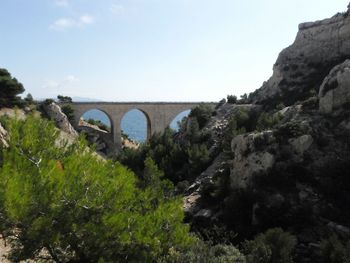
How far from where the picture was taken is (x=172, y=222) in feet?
40.5

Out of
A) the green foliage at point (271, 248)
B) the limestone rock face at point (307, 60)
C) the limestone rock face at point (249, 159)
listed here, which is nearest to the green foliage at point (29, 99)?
the limestone rock face at point (307, 60)

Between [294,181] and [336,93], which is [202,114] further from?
[294,181]

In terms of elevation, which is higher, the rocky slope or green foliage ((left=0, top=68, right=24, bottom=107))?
green foliage ((left=0, top=68, right=24, bottom=107))

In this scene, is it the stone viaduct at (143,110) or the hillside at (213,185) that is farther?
→ the stone viaduct at (143,110)

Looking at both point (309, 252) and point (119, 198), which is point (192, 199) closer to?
point (309, 252)

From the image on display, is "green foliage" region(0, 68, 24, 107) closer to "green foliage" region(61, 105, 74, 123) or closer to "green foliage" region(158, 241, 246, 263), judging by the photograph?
"green foliage" region(61, 105, 74, 123)

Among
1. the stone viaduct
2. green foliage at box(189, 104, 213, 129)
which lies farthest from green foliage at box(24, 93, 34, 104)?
green foliage at box(189, 104, 213, 129)

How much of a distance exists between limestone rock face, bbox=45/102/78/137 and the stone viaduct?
459cm

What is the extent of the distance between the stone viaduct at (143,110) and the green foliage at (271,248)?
149ft

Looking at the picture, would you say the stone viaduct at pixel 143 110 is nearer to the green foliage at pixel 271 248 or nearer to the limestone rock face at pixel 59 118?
the limestone rock face at pixel 59 118

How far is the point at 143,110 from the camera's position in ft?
218

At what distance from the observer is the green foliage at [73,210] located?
10430mm

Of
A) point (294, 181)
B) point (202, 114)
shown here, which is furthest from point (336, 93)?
point (202, 114)

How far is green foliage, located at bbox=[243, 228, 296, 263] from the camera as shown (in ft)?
51.3
